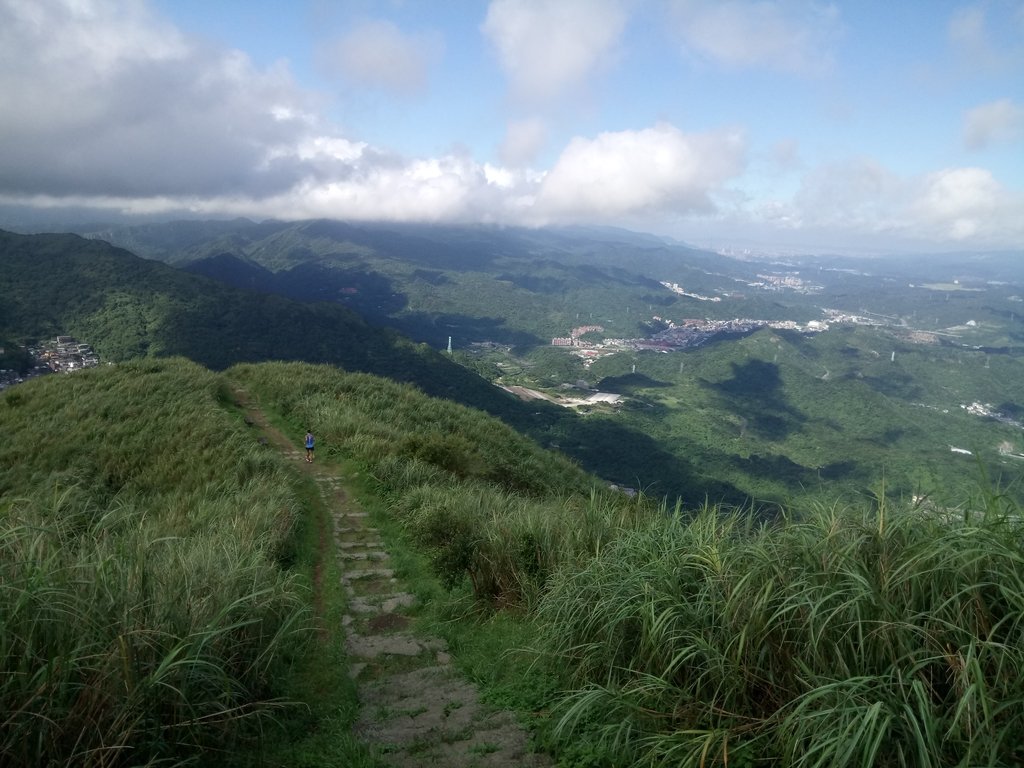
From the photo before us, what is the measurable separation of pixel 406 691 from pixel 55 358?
48.2 meters

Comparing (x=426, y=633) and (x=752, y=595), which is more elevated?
(x=752, y=595)

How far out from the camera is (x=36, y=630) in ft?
9.26

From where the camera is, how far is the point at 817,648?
295 centimetres

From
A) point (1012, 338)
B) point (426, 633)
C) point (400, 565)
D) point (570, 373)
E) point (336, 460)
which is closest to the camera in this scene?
point (426, 633)

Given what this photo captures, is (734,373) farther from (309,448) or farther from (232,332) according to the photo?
(309,448)

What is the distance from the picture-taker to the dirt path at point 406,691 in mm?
3275

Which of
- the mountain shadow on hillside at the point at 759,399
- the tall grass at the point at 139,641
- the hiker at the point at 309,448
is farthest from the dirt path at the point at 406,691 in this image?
the mountain shadow on hillside at the point at 759,399

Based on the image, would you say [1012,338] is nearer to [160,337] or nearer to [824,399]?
[824,399]

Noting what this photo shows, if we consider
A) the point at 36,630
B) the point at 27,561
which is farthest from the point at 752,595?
the point at 27,561

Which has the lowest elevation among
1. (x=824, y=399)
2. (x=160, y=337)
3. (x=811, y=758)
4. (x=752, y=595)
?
(x=824, y=399)

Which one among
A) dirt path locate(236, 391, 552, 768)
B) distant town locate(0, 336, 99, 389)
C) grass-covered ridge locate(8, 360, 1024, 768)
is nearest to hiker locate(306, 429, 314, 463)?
dirt path locate(236, 391, 552, 768)

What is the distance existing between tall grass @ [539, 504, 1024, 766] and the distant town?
36502mm

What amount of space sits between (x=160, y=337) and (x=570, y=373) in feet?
191

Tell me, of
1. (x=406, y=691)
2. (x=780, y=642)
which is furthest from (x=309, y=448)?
(x=780, y=642)
